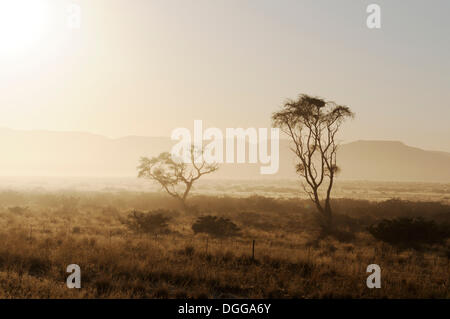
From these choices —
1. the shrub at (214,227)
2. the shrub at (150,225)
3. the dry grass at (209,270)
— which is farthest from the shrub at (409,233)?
the shrub at (150,225)

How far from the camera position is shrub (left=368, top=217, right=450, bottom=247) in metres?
21.7

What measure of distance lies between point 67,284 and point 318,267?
29.1 ft

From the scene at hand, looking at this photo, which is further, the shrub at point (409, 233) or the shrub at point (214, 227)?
the shrub at point (214, 227)

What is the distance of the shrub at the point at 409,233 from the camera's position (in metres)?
21.7

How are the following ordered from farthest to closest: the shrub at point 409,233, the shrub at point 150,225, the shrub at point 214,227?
1. the shrub at point 150,225
2. the shrub at point 214,227
3. the shrub at point 409,233

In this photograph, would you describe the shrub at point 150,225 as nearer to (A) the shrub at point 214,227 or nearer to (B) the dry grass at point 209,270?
(A) the shrub at point 214,227

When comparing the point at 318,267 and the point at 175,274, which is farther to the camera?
the point at 318,267

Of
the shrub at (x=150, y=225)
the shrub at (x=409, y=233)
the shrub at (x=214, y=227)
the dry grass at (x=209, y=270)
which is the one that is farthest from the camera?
the shrub at (x=150, y=225)

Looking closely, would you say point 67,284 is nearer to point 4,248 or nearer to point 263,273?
point 4,248

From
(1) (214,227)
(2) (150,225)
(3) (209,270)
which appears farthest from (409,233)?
(2) (150,225)

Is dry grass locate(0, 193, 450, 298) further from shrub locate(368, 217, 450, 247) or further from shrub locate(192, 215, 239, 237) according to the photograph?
shrub locate(192, 215, 239, 237)

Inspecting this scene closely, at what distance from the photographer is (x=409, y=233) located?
72.0 ft
